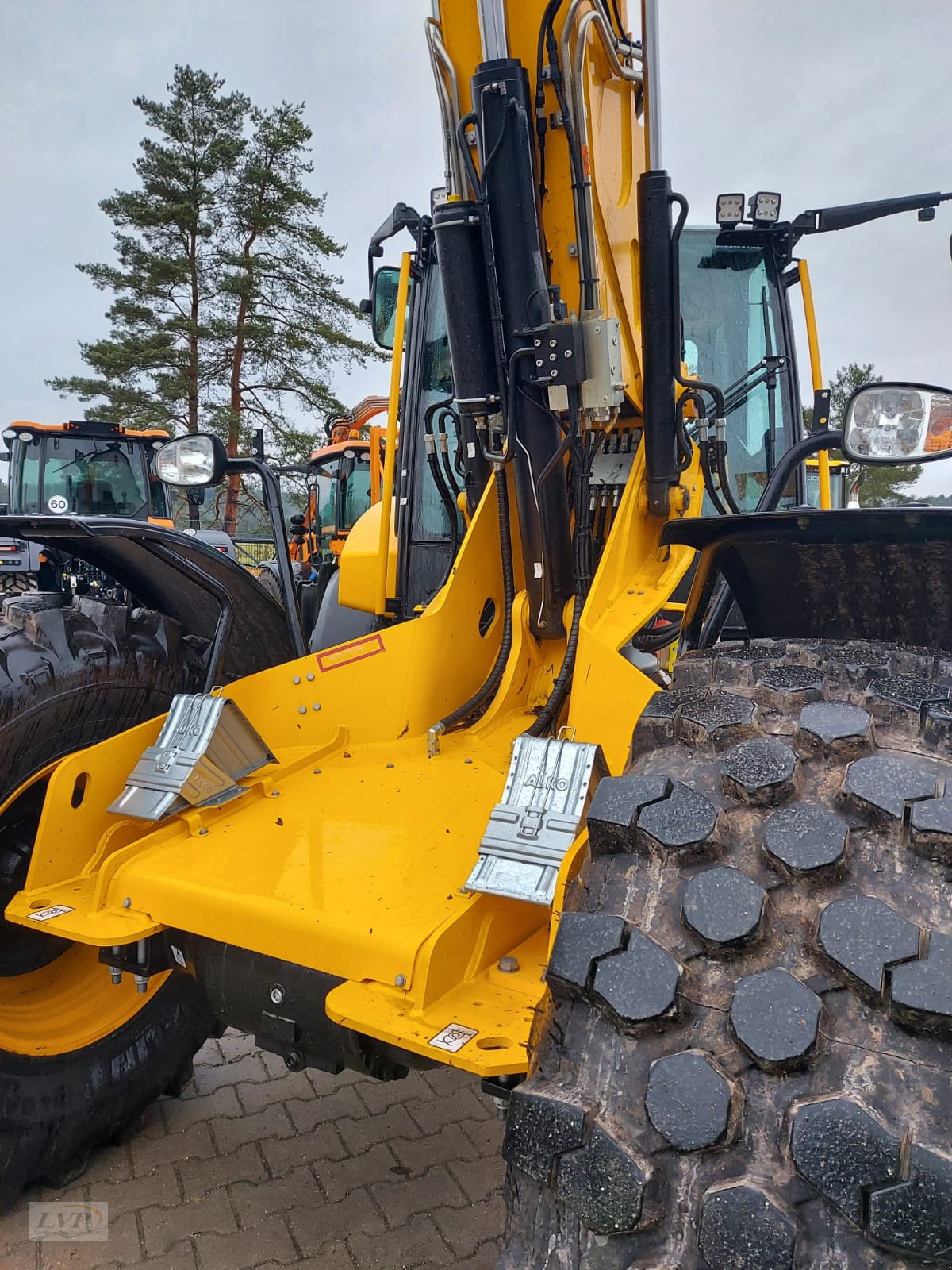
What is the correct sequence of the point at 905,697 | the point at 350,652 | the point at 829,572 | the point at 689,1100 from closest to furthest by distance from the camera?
the point at 689,1100 → the point at 905,697 → the point at 829,572 → the point at 350,652

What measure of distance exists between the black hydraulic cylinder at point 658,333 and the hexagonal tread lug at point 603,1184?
5.36 ft

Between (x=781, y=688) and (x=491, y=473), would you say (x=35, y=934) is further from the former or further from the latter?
(x=781, y=688)

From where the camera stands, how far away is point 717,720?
4.86ft

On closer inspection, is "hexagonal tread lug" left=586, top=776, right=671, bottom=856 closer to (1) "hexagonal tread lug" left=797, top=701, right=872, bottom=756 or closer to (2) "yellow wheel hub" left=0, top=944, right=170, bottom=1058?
(1) "hexagonal tread lug" left=797, top=701, right=872, bottom=756

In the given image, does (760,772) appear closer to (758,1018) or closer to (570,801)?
(758,1018)

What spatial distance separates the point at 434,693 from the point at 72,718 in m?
0.99

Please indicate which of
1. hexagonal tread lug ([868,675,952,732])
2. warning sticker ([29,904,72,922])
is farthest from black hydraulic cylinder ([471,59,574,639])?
warning sticker ([29,904,72,922])

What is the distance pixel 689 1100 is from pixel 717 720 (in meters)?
0.59

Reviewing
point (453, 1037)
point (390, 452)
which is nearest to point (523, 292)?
point (390, 452)

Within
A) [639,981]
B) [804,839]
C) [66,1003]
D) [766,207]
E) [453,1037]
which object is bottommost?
[66,1003]

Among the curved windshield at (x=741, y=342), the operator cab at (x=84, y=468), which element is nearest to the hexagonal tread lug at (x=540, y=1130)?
the curved windshield at (x=741, y=342)

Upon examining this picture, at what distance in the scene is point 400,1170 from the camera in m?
2.67

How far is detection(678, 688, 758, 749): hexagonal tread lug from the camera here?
4.78 ft

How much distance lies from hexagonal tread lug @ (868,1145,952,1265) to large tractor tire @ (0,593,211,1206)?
1.79 m
